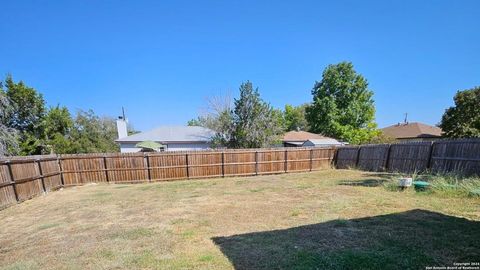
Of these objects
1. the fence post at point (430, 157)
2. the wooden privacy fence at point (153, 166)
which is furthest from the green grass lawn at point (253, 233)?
the fence post at point (430, 157)

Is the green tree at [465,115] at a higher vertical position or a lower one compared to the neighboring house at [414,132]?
higher

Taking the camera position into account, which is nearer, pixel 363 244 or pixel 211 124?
pixel 363 244

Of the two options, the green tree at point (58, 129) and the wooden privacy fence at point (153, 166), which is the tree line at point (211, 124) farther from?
the wooden privacy fence at point (153, 166)

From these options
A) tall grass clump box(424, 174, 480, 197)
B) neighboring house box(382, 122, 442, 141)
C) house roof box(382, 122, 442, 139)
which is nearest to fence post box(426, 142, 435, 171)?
tall grass clump box(424, 174, 480, 197)

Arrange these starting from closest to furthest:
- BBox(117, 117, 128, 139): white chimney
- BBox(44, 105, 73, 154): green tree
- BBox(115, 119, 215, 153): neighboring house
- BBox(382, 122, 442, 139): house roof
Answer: BBox(44, 105, 73, 154): green tree
BBox(115, 119, 215, 153): neighboring house
BBox(117, 117, 128, 139): white chimney
BBox(382, 122, 442, 139): house roof

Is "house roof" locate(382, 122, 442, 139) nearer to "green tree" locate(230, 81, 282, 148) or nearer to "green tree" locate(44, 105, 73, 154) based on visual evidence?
"green tree" locate(230, 81, 282, 148)

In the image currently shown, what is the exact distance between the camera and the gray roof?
75.0ft

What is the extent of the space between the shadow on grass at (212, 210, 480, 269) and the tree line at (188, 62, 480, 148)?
14825 millimetres

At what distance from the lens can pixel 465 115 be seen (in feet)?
69.8

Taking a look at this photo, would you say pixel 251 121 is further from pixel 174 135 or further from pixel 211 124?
pixel 174 135

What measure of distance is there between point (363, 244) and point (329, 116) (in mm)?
26946

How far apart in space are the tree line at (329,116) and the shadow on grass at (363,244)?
14825mm

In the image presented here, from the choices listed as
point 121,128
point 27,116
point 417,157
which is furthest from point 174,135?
point 417,157

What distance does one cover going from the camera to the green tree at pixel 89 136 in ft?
76.1
